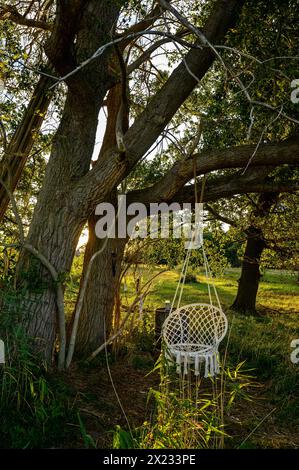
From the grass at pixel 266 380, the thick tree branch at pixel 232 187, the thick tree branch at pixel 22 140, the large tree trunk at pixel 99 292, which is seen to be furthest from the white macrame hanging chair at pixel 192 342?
the thick tree branch at pixel 22 140

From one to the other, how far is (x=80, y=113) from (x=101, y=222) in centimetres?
132

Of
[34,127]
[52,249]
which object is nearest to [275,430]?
[52,249]

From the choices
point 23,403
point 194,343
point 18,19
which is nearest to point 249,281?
point 194,343

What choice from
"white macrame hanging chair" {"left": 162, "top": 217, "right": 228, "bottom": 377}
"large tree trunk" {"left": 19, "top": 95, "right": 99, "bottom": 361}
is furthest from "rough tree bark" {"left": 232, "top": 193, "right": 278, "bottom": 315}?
"large tree trunk" {"left": 19, "top": 95, "right": 99, "bottom": 361}

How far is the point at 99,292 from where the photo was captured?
6.14 meters

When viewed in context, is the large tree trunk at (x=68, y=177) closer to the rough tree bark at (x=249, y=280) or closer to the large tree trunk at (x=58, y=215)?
the large tree trunk at (x=58, y=215)

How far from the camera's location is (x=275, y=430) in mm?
4363

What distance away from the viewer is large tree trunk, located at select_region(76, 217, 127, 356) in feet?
19.8

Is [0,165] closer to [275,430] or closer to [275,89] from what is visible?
[275,89]

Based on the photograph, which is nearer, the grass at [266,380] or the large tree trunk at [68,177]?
the grass at [266,380]

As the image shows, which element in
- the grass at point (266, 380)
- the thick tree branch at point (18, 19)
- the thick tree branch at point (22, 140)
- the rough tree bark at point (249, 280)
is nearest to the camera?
the grass at point (266, 380)

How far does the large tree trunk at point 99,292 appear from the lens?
6047mm
